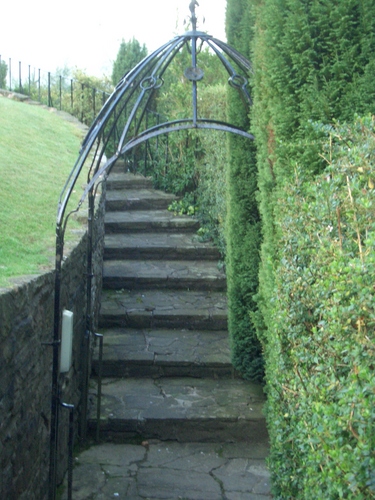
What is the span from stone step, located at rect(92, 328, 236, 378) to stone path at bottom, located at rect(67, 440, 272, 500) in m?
0.92

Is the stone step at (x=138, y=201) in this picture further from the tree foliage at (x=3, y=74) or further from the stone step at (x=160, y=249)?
the tree foliage at (x=3, y=74)

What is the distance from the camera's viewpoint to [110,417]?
17.6ft

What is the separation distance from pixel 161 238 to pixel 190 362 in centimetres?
300

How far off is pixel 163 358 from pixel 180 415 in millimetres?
866

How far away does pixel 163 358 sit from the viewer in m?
6.21

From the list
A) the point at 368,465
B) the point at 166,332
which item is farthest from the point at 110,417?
the point at 368,465

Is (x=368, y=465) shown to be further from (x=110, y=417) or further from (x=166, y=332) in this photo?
(x=166, y=332)

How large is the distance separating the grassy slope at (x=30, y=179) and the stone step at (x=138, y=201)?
2.97 feet

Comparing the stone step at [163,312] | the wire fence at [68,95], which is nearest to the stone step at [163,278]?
the stone step at [163,312]

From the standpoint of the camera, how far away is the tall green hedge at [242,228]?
567cm

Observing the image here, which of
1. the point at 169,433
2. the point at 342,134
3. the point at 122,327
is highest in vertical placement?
the point at 342,134

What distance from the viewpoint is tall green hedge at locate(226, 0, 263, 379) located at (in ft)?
18.6

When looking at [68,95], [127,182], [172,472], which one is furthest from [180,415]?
[68,95]

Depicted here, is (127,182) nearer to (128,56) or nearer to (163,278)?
(163,278)
